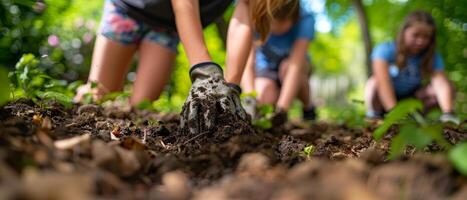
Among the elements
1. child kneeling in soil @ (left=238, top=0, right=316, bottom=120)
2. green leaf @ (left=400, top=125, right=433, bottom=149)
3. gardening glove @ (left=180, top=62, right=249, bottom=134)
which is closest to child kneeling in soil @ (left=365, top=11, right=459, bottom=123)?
child kneeling in soil @ (left=238, top=0, right=316, bottom=120)

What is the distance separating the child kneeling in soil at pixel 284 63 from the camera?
12.4 feet

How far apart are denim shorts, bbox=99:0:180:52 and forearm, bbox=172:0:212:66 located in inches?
52.0

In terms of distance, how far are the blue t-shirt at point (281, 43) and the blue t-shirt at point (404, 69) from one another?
86 centimetres

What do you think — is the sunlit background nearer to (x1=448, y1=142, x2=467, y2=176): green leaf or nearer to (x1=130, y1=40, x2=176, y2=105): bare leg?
(x1=130, y1=40, x2=176, y2=105): bare leg

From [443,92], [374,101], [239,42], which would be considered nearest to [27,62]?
[239,42]

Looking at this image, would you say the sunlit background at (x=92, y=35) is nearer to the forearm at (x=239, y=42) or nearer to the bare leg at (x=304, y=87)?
the bare leg at (x=304, y=87)

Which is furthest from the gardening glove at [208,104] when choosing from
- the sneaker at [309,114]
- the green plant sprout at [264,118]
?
the sneaker at [309,114]

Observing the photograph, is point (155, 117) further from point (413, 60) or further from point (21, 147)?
point (413, 60)

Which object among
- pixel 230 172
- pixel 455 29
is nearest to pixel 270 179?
pixel 230 172

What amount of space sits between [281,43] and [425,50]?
4.66 feet

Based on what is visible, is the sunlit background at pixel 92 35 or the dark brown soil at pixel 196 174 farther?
the sunlit background at pixel 92 35

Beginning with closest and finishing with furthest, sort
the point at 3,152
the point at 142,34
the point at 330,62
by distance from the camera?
the point at 3,152, the point at 142,34, the point at 330,62

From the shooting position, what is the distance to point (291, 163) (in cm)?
119

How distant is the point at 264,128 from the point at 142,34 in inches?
61.2
